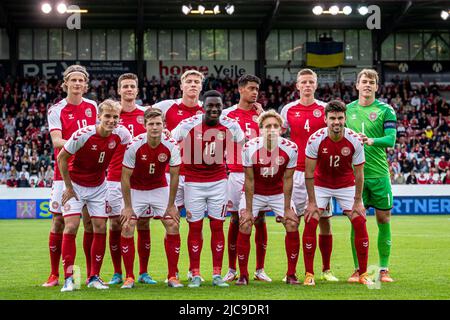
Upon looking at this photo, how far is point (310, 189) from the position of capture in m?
9.01

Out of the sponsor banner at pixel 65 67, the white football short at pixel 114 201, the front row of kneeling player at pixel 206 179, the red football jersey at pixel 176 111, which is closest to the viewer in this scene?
the front row of kneeling player at pixel 206 179

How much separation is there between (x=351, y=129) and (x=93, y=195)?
3239 millimetres

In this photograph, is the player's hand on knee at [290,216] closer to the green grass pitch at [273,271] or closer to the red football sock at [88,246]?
the green grass pitch at [273,271]

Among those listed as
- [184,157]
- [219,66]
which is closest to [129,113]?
[184,157]

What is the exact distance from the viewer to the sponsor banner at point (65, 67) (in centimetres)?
4088

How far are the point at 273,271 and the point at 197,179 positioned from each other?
7.53ft

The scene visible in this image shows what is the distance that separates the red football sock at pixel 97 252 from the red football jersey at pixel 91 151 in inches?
23.5

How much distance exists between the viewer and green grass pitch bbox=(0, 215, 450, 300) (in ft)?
26.4

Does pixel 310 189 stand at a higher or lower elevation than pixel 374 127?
lower

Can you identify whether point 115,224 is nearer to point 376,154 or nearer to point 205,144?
point 205,144

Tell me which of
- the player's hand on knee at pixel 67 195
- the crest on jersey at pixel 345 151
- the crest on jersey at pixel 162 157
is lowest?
the player's hand on knee at pixel 67 195

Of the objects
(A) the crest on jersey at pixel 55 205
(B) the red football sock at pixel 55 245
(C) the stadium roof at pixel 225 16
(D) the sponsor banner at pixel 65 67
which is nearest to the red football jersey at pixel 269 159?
(A) the crest on jersey at pixel 55 205

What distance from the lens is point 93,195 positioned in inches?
352

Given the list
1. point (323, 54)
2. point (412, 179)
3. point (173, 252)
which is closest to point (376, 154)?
point (173, 252)
